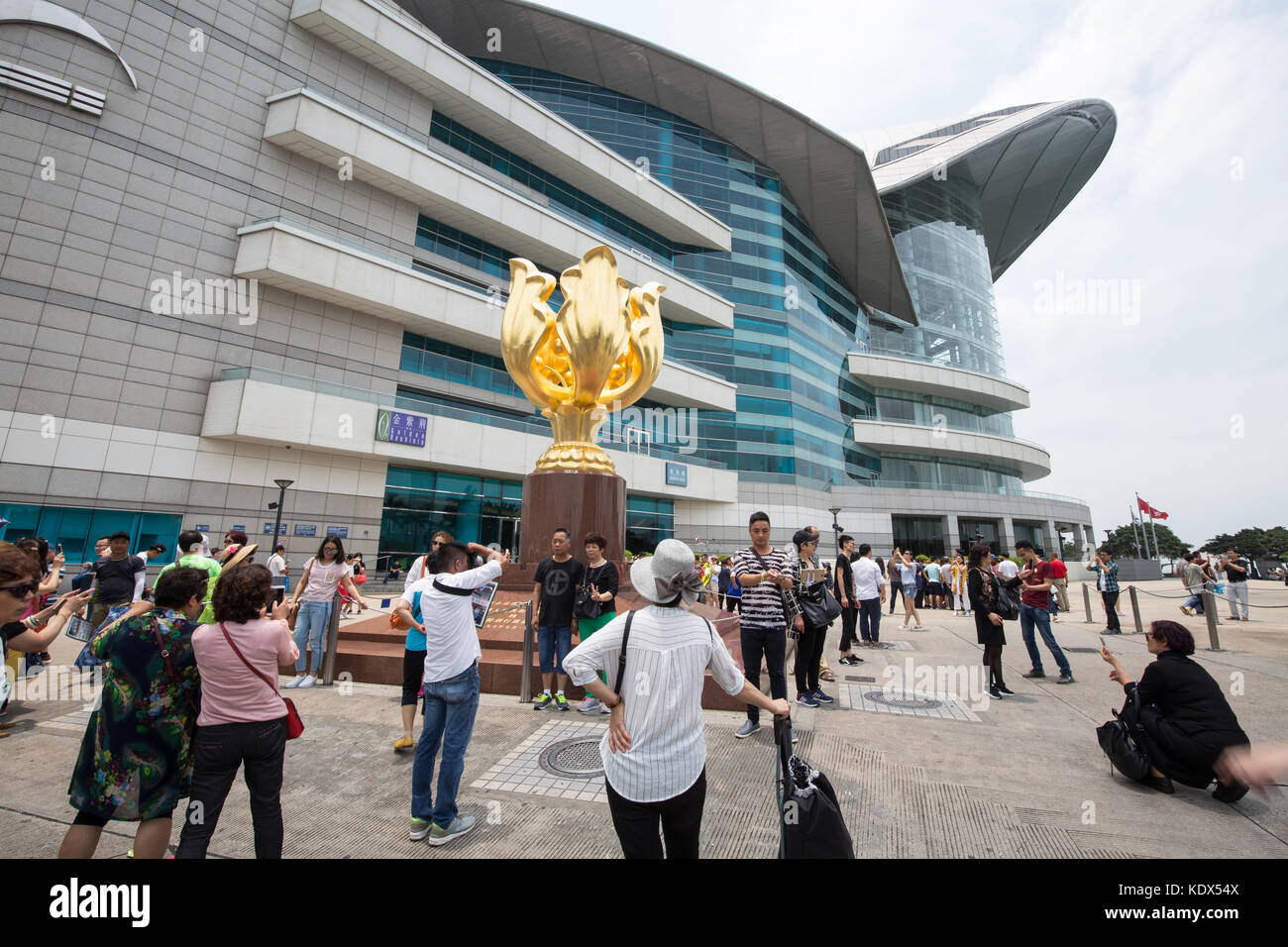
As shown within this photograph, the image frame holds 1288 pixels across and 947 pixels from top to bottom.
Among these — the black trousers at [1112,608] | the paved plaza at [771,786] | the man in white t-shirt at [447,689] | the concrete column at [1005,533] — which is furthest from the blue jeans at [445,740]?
the concrete column at [1005,533]

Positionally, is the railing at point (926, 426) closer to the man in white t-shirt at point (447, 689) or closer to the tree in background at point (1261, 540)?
the tree in background at point (1261, 540)

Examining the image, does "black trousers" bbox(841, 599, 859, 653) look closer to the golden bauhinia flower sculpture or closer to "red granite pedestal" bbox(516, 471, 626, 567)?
"red granite pedestal" bbox(516, 471, 626, 567)

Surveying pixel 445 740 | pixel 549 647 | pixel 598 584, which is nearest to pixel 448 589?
pixel 445 740

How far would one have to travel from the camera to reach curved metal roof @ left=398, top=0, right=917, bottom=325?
1185 inches

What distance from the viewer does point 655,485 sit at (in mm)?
26094

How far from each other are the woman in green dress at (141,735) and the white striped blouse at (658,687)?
5.72 ft

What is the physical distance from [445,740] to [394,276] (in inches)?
796

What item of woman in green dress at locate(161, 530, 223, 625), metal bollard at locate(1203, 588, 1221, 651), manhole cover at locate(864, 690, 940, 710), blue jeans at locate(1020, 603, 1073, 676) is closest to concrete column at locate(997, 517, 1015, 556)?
metal bollard at locate(1203, 588, 1221, 651)

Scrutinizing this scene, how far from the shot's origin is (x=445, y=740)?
9.66 ft

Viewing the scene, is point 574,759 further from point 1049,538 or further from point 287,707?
point 1049,538

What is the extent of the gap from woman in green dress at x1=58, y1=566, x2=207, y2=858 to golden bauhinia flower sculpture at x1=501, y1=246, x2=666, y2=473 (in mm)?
7083

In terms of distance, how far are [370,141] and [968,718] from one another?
2391 cm
